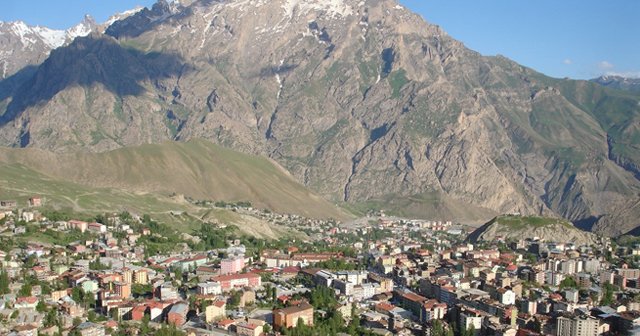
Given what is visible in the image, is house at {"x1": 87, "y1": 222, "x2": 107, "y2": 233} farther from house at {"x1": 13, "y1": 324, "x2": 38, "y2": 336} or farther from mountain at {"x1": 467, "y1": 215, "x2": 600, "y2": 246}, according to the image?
mountain at {"x1": 467, "y1": 215, "x2": 600, "y2": 246}

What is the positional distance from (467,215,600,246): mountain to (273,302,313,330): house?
84.7m

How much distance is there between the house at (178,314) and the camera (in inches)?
3406

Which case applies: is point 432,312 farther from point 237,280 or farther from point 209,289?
point 209,289

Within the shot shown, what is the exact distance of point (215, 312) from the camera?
87750 millimetres

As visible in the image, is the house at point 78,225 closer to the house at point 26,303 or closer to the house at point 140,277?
the house at point 140,277

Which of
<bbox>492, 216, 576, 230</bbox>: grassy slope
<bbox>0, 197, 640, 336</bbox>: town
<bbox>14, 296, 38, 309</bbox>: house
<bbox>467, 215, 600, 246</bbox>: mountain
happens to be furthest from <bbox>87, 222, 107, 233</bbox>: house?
<bbox>492, 216, 576, 230</bbox>: grassy slope

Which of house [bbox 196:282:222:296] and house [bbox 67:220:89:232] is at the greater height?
house [bbox 67:220:89:232]

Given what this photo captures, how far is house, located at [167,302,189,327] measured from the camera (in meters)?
86.5

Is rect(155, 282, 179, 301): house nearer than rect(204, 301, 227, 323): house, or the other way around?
rect(204, 301, 227, 323): house

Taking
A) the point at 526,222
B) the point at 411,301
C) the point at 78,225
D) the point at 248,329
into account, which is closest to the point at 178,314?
the point at 248,329

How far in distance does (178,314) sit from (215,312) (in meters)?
3.68

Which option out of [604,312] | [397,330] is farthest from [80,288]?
[604,312]

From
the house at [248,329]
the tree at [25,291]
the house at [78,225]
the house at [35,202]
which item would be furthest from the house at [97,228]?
the house at [248,329]

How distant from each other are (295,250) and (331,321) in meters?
52.3
